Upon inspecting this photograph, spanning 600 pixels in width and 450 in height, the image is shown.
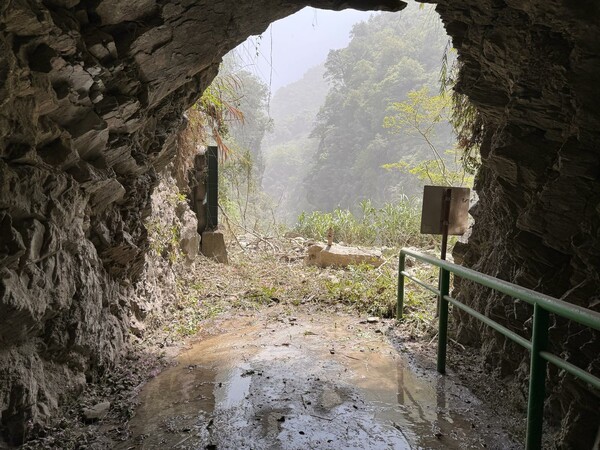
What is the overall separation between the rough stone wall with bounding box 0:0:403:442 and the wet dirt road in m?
0.77

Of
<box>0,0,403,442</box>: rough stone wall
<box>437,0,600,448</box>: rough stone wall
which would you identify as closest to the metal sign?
<box>437,0,600,448</box>: rough stone wall

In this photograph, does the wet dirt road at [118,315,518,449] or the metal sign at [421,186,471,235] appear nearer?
the wet dirt road at [118,315,518,449]

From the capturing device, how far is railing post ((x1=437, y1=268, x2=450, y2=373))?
390 centimetres

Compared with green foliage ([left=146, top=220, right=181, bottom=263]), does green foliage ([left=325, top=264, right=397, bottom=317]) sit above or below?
below

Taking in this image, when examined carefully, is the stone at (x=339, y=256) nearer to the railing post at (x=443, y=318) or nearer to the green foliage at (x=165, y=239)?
the green foliage at (x=165, y=239)

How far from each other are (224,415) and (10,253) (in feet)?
5.94

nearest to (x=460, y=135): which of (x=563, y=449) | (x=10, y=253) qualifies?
(x=563, y=449)

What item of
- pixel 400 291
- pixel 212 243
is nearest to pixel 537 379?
pixel 400 291

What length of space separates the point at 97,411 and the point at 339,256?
6470 mm

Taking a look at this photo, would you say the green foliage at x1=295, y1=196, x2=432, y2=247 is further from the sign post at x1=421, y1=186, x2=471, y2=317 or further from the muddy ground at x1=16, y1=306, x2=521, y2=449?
the muddy ground at x1=16, y1=306, x2=521, y2=449

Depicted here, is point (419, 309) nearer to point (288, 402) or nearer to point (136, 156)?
point (288, 402)

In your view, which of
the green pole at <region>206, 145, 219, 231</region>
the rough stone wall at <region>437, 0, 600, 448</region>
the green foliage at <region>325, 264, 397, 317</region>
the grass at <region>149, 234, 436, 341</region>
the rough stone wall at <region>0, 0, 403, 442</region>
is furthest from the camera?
the green pole at <region>206, 145, 219, 231</region>

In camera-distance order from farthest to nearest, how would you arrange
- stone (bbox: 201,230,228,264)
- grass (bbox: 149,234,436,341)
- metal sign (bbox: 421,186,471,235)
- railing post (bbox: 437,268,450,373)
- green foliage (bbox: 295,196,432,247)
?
green foliage (bbox: 295,196,432,247) < stone (bbox: 201,230,228,264) < grass (bbox: 149,234,436,341) < metal sign (bbox: 421,186,471,235) < railing post (bbox: 437,268,450,373)

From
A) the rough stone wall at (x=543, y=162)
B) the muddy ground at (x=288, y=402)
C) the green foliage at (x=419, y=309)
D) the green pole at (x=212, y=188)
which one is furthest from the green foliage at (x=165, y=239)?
the rough stone wall at (x=543, y=162)
